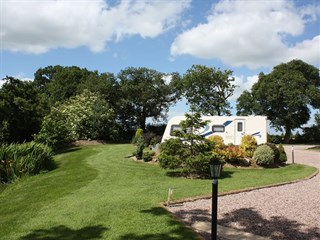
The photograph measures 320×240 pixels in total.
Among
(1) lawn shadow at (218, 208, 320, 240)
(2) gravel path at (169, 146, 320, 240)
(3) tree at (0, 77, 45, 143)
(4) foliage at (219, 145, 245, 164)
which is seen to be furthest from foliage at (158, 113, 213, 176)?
(3) tree at (0, 77, 45, 143)

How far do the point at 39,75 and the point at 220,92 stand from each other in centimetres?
3579

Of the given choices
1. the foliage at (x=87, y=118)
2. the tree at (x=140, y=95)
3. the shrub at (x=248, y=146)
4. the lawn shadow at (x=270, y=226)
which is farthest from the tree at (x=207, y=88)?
the lawn shadow at (x=270, y=226)

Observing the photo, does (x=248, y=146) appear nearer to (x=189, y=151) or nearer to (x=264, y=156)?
(x=264, y=156)

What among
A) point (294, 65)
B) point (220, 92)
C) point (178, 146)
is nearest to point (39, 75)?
point (220, 92)

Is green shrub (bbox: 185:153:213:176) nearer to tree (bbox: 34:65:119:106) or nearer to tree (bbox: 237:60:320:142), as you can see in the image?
tree (bbox: 34:65:119:106)

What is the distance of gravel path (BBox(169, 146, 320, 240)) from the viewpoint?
6750 millimetres

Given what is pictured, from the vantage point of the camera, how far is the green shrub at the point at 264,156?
16.1 m

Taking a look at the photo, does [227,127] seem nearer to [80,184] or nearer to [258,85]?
[80,184]

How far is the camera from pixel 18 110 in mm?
28688

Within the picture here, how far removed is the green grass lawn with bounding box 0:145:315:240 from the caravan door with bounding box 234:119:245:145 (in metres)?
6.47

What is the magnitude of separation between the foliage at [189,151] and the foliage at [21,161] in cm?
580

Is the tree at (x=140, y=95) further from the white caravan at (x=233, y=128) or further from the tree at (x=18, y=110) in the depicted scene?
the white caravan at (x=233, y=128)

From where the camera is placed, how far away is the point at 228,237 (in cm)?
631

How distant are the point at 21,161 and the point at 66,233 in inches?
361
